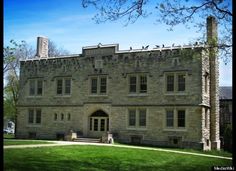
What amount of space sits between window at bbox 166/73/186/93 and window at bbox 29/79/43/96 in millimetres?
12370

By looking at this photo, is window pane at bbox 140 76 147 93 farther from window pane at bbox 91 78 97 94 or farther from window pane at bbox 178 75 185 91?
window pane at bbox 91 78 97 94

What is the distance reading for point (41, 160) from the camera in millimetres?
13961

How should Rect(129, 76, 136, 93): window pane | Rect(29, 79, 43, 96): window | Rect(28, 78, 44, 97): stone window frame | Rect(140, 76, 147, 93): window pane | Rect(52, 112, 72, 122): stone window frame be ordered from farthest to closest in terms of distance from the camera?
Rect(29, 79, 43, 96): window → Rect(28, 78, 44, 97): stone window frame → Rect(52, 112, 72, 122): stone window frame → Rect(129, 76, 136, 93): window pane → Rect(140, 76, 147, 93): window pane

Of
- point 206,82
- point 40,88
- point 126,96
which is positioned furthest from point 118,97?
point 40,88

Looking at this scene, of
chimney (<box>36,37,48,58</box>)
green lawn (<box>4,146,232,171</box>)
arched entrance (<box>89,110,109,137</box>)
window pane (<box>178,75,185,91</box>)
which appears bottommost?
green lawn (<box>4,146,232,171</box>)

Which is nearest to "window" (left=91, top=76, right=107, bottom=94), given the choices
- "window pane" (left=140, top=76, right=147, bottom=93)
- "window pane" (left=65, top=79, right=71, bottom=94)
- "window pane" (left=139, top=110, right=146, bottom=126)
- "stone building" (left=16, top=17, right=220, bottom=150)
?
"stone building" (left=16, top=17, right=220, bottom=150)

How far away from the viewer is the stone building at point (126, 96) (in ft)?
87.0

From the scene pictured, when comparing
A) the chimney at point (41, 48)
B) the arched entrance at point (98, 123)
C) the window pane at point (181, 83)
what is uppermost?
the chimney at point (41, 48)

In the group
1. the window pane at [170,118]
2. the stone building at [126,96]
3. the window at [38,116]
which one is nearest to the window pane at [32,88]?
the stone building at [126,96]

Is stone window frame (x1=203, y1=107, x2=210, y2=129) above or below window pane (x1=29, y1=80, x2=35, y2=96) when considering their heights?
below

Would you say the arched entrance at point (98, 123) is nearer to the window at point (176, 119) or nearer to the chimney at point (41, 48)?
the window at point (176, 119)

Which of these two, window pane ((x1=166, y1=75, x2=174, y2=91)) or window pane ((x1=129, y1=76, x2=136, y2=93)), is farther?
window pane ((x1=129, y1=76, x2=136, y2=93))

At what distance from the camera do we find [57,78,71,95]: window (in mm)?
31891

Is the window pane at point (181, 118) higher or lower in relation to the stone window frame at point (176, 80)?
lower
